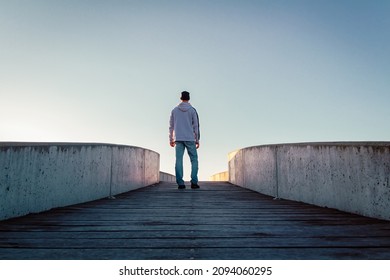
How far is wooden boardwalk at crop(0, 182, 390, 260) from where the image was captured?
190cm

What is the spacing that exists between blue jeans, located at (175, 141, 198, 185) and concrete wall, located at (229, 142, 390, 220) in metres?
1.42

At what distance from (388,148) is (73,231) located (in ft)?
10.4

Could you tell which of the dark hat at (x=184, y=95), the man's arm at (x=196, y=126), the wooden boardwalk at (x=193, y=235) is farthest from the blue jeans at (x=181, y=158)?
the wooden boardwalk at (x=193, y=235)

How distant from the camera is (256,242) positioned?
7.11ft

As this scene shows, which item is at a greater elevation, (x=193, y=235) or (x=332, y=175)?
(x=332, y=175)

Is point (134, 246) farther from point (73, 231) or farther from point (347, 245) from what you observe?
point (347, 245)

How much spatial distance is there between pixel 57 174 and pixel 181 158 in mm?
2865

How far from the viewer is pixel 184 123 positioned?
6535mm

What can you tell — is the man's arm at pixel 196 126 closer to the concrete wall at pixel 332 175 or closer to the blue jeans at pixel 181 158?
→ the blue jeans at pixel 181 158

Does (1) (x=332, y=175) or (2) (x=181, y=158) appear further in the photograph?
(2) (x=181, y=158)

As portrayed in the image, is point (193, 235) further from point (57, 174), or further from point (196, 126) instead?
point (196, 126)

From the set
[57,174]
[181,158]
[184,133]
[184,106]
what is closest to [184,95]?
[184,106]
